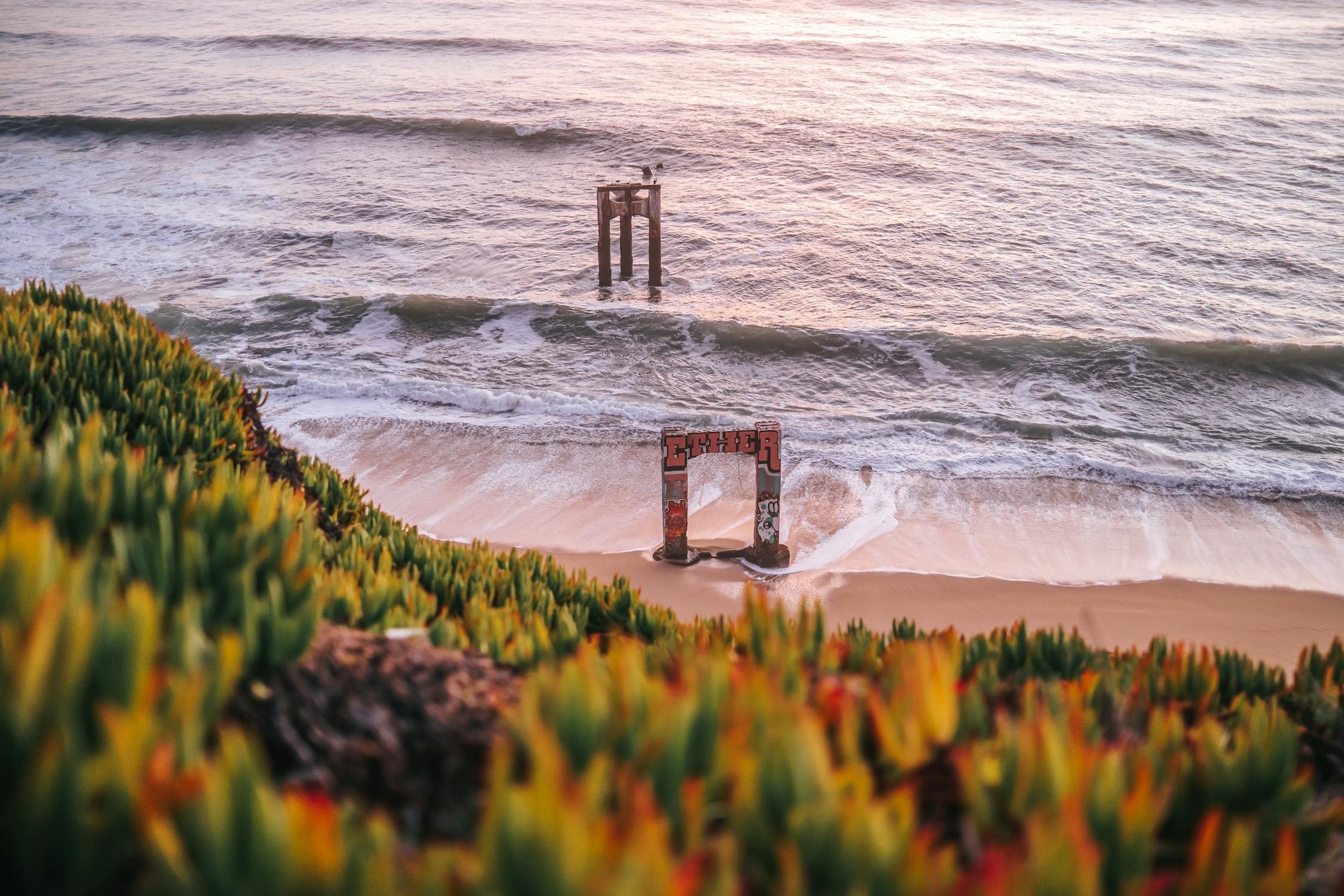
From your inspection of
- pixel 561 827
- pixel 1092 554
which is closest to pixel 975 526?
pixel 1092 554

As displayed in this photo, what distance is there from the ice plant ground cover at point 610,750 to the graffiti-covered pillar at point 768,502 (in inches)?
211

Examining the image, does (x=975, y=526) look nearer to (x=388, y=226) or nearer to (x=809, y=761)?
(x=809, y=761)

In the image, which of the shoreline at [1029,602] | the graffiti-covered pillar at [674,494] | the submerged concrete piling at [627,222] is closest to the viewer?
the shoreline at [1029,602]

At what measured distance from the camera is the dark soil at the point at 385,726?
1.60 meters

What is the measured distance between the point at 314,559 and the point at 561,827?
4.99 feet

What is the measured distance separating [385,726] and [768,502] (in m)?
6.81

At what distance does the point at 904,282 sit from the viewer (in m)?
18.3

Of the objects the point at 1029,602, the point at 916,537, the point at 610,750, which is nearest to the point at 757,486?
the point at 916,537

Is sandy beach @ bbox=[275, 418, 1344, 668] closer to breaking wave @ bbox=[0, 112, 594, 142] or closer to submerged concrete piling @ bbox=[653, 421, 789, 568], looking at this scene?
submerged concrete piling @ bbox=[653, 421, 789, 568]

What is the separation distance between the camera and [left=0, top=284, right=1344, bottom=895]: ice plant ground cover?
3.68ft

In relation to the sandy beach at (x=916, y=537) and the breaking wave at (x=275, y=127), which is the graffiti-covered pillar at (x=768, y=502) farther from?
the breaking wave at (x=275, y=127)

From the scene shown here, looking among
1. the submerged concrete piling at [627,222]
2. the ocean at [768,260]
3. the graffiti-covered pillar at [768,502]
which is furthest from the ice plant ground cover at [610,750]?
the submerged concrete piling at [627,222]

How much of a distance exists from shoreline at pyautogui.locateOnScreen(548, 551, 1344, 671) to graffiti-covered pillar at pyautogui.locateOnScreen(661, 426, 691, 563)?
19 centimetres

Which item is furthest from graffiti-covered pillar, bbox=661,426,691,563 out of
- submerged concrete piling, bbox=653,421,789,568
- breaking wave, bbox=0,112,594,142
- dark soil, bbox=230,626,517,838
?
breaking wave, bbox=0,112,594,142
